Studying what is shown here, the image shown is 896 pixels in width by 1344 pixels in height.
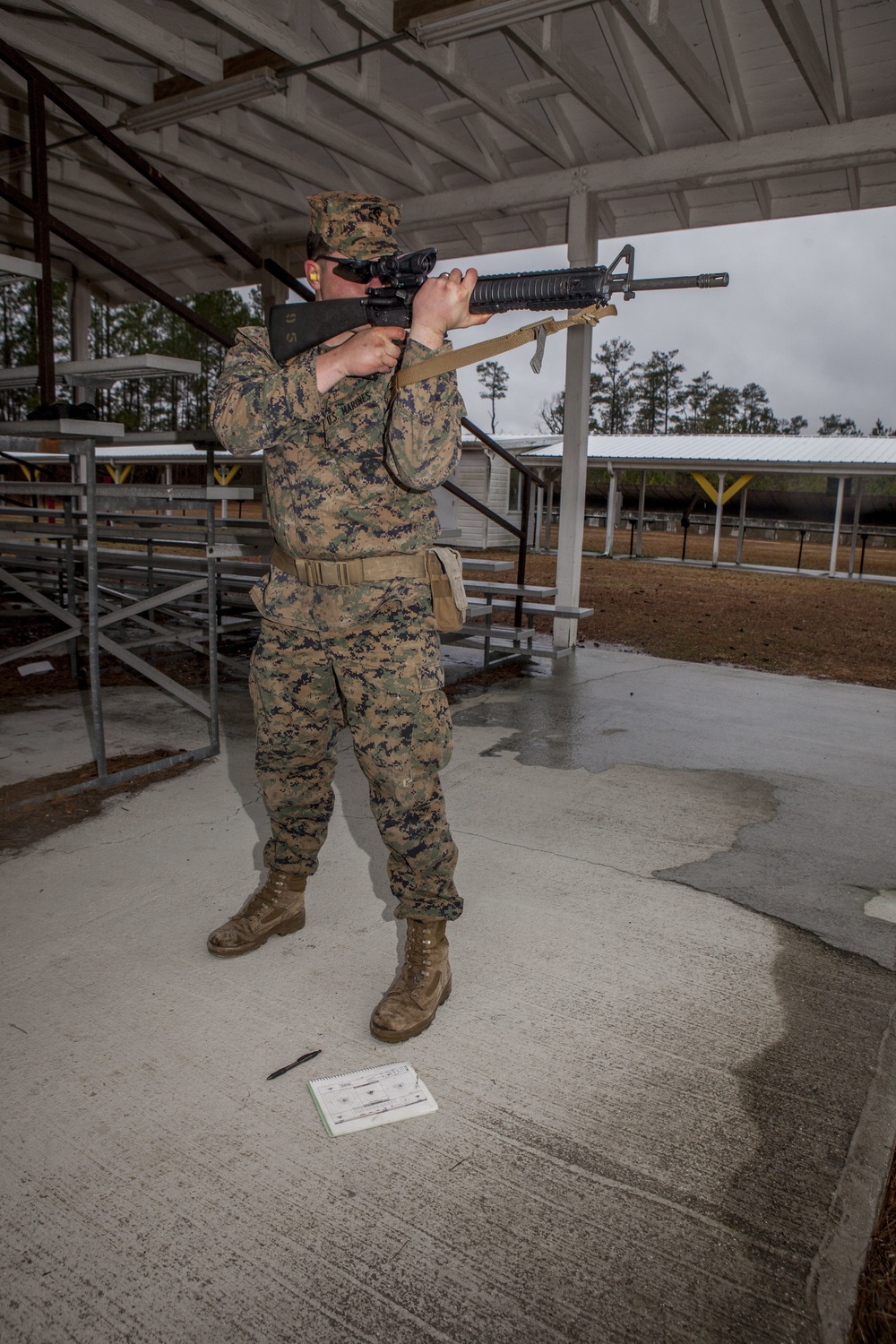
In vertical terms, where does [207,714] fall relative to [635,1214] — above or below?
above

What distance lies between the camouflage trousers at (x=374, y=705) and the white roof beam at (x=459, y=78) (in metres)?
3.98

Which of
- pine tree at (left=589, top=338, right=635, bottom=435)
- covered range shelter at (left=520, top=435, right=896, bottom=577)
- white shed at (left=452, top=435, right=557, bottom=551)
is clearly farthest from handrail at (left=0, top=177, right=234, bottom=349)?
pine tree at (left=589, top=338, right=635, bottom=435)

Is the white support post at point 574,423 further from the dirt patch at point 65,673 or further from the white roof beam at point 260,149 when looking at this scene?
the dirt patch at point 65,673

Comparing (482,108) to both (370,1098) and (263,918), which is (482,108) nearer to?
(263,918)

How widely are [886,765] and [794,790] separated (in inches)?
29.6

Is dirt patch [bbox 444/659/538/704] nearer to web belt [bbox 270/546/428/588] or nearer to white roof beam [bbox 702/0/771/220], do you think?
web belt [bbox 270/546/428/588]

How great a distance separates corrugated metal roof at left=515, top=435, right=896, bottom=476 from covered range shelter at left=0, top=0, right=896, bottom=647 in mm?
12637

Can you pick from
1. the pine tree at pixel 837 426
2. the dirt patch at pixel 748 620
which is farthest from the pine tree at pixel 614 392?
the dirt patch at pixel 748 620

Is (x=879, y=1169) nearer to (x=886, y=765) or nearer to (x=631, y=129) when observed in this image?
(x=886, y=765)

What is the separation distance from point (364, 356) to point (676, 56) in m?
4.20

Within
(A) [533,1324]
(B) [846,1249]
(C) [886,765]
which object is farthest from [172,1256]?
(C) [886,765]

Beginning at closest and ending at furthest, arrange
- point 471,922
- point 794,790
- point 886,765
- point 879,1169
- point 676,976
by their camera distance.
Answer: point 879,1169 → point 676,976 → point 471,922 → point 794,790 → point 886,765

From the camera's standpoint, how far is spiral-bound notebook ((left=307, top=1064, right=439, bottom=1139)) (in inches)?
67.6

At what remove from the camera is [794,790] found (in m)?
3.87
